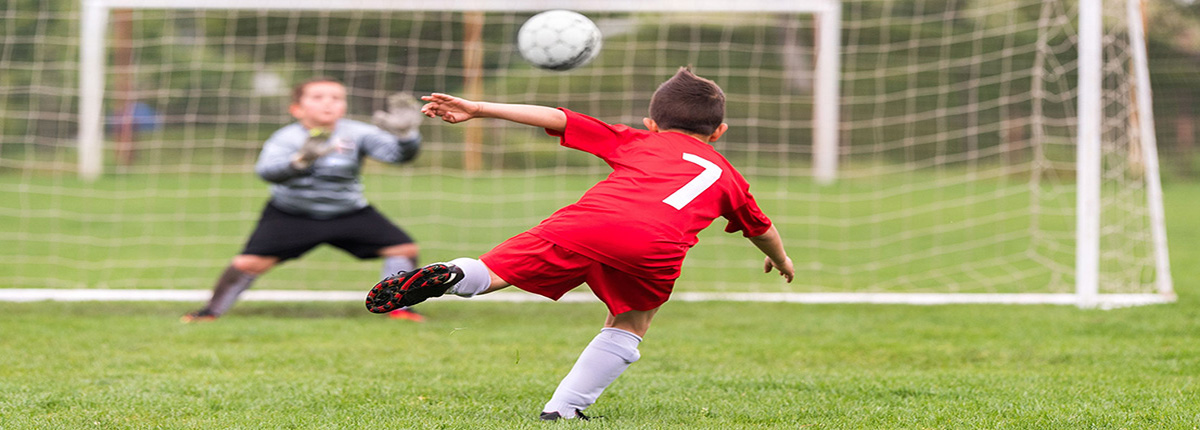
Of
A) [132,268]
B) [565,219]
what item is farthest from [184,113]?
[565,219]

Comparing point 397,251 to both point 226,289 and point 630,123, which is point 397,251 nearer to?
point 226,289

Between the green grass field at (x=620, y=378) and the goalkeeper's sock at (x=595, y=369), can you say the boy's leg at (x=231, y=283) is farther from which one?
the goalkeeper's sock at (x=595, y=369)

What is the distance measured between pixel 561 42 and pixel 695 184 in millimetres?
1280

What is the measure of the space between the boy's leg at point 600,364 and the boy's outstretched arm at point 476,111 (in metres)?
0.72

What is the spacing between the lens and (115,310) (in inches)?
271

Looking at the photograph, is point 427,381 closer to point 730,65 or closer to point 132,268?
point 132,268

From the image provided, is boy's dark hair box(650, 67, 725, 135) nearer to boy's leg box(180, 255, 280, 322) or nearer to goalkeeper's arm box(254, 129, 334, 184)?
goalkeeper's arm box(254, 129, 334, 184)

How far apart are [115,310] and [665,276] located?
14.8ft

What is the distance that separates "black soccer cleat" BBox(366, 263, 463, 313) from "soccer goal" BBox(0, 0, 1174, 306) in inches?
177

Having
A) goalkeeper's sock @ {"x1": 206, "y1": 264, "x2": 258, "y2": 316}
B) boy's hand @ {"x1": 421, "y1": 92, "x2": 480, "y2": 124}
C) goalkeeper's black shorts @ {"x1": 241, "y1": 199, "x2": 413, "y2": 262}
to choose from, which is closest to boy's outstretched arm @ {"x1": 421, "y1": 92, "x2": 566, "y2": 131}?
boy's hand @ {"x1": 421, "y1": 92, "x2": 480, "y2": 124}

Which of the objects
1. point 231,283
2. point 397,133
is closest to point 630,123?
point 397,133

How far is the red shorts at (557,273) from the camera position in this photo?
3.44 metres

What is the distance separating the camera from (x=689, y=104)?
3.66m

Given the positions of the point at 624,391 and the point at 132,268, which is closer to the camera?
the point at 624,391
